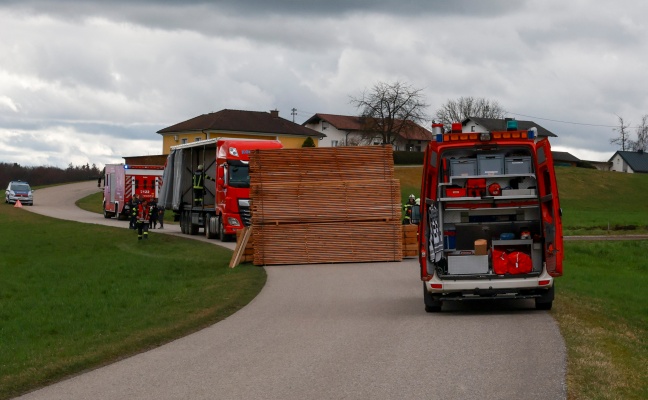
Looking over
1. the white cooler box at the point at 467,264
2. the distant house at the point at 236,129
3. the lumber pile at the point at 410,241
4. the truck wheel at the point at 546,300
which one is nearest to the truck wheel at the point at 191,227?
the lumber pile at the point at 410,241

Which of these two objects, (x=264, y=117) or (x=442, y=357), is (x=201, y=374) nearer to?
(x=442, y=357)

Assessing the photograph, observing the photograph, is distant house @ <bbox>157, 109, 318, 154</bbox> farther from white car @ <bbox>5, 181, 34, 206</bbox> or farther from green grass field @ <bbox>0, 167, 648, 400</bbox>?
green grass field @ <bbox>0, 167, 648, 400</bbox>

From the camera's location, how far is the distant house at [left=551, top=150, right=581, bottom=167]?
125938mm

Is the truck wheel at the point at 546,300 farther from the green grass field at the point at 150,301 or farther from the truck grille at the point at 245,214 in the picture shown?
the truck grille at the point at 245,214

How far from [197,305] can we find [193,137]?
275 feet

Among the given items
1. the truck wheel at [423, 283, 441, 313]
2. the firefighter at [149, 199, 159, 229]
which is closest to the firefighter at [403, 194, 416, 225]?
the truck wheel at [423, 283, 441, 313]

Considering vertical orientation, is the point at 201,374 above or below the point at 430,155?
below

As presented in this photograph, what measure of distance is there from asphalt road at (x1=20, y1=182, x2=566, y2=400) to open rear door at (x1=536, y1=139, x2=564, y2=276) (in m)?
0.92

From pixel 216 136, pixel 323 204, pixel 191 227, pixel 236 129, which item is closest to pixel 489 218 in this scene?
pixel 323 204

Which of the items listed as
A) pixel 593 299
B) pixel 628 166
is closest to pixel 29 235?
pixel 593 299

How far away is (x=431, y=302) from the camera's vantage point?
15164 millimetres

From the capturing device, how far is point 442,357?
10750 millimetres

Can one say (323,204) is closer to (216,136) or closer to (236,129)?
(236,129)

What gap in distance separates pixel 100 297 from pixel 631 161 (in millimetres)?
132987
